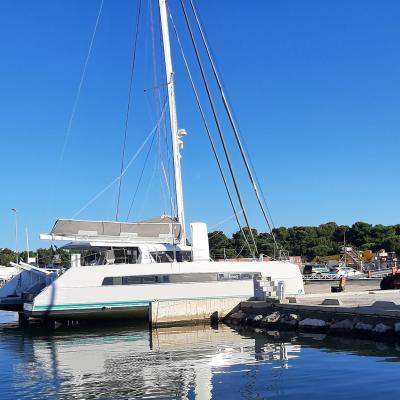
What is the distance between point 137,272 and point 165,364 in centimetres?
1098

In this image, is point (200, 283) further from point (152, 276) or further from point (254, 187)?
point (254, 187)

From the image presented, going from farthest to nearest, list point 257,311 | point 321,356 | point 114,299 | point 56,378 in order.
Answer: point 114,299 < point 257,311 < point 321,356 < point 56,378

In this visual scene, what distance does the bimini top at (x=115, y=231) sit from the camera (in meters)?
27.0

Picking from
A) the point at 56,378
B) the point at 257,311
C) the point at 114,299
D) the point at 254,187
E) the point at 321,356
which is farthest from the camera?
the point at 254,187

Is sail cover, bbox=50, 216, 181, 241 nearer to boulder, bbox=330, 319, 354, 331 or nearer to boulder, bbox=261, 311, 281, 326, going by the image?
boulder, bbox=261, 311, 281, 326

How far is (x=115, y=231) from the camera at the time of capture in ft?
89.9

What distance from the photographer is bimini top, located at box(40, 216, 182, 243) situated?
27.0m

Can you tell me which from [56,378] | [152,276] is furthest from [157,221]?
[56,378]

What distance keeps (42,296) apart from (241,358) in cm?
1209

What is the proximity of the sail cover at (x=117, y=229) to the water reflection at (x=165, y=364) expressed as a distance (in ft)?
20.6

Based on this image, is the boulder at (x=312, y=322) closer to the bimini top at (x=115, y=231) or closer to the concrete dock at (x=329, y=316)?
the concrete dock at (x=329, y=316)

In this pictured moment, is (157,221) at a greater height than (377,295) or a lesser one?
greater

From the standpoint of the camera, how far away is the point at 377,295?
1021 inches

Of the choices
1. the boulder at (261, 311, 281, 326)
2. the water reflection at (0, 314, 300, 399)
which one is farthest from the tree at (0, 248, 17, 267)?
the boulder at (261, 311, 281, 326)
